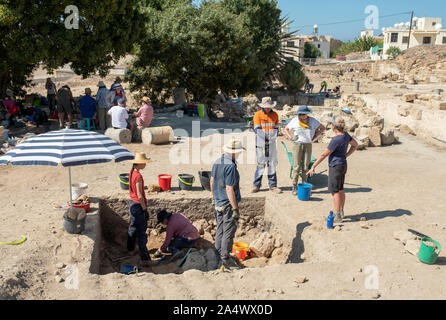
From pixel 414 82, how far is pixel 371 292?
3176 cm

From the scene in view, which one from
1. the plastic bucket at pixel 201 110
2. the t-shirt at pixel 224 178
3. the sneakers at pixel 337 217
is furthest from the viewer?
the plastic bucket at pixel 201 110

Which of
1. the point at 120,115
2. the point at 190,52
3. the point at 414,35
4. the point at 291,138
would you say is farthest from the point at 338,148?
the point at 414,35

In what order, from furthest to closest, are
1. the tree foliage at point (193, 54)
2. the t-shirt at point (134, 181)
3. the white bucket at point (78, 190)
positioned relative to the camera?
the tree foliage at point (193, 54), the white bucket at point (78, 190), the t-shirt at point (134, 181)

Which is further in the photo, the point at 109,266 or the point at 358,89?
the point at 358,89

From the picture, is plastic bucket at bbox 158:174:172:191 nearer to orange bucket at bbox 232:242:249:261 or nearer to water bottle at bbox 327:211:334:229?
orange bucket at bbox 232:242:249:261

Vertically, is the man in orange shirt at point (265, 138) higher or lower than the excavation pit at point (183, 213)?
higher

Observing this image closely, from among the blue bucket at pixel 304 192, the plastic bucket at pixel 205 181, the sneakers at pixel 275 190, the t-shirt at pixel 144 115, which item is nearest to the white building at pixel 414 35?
the t-shirt at pixel 144 115

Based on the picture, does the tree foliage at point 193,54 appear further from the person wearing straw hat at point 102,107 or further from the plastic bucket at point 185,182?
the plastic bucket at point 185,182

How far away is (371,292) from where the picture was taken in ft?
15.1

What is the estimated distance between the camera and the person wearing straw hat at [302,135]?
758cm

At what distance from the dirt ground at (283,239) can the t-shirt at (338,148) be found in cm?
108

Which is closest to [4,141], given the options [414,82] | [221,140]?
[221,140]

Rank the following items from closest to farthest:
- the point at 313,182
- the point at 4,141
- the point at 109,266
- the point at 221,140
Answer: the point at 109,266 → the point at 313,182 → the point at 4,141 → the point at 221,140
